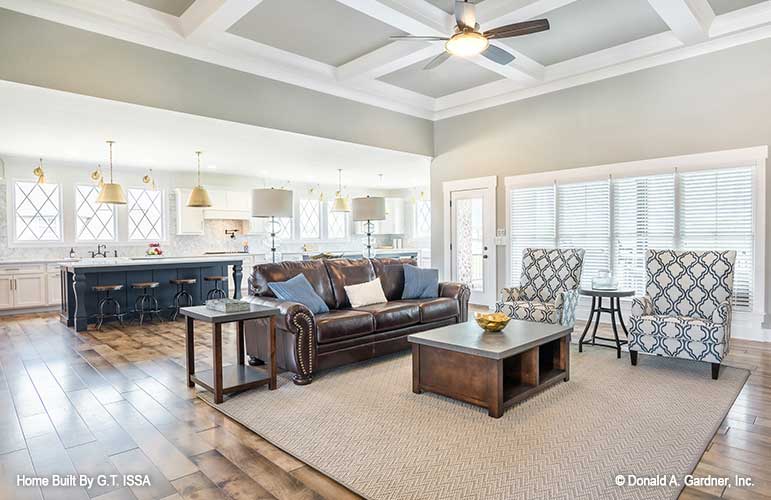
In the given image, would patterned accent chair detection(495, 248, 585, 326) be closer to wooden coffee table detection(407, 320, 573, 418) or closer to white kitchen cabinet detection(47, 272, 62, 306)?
wooden coffee table detection(407, 320, 573, 418)

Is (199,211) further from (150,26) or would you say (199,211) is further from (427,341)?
(427,341)

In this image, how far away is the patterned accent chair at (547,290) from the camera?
183 inches

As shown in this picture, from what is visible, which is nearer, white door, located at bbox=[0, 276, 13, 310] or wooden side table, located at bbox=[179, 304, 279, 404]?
wooden side table, located at bbox=[179, 304, 279, 404]

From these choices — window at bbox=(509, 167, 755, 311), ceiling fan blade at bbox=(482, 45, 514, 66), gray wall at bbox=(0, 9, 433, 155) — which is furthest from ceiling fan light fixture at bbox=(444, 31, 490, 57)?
window at bbox=(509, 167, 755, 311)

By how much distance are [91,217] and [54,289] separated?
161 cm

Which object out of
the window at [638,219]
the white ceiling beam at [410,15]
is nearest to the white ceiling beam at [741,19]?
the window at [638,219]

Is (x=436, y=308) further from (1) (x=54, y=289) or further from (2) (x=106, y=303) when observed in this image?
(1) (x=54, y=289)

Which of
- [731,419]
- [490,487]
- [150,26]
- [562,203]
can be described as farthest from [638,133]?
[150,26]

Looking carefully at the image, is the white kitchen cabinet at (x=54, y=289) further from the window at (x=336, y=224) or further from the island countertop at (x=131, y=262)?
the window at (x=336, y=224)

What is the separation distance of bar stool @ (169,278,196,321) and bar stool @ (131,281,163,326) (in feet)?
0.73

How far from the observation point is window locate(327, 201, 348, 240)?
40.3ft

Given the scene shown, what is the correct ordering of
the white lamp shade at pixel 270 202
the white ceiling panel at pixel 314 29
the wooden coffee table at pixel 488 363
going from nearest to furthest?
the wooden coffee table at pixel 488 363, the white ceiling panel at pixel 314 29, the white lamp shade at pixel 270 202

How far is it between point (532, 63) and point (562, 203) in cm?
183

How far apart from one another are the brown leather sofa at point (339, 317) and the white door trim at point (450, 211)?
6.72 feet
